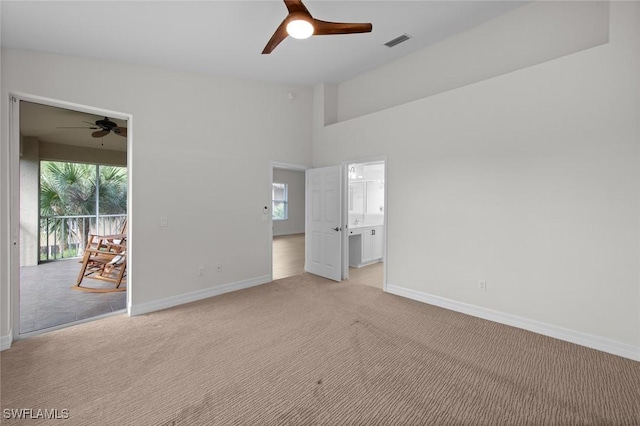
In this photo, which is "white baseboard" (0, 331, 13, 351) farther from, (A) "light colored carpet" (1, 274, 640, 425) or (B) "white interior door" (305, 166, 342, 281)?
(B) "white interior door" (305, 166, 342, 281)

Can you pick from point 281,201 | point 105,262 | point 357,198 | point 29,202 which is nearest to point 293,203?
point 281,201

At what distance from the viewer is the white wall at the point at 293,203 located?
10.7 m

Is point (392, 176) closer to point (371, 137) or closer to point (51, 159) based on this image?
point (371, 137)

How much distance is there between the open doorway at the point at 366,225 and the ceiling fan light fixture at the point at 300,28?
2412 mm

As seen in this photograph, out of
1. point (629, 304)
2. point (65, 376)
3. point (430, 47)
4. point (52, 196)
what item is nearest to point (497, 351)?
point (629, 304)

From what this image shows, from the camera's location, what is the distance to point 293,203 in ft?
36.6

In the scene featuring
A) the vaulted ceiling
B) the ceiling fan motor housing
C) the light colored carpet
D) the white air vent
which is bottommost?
the light colored carpet

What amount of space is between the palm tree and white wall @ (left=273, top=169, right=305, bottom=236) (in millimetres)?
4946

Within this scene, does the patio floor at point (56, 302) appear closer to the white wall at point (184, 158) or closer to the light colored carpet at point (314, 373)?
the light colored carpet at point (314, 373)

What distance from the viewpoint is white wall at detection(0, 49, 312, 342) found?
114 inches

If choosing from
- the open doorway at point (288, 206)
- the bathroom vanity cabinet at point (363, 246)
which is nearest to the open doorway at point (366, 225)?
the bathroom vanity cabinet at point (363, 246)

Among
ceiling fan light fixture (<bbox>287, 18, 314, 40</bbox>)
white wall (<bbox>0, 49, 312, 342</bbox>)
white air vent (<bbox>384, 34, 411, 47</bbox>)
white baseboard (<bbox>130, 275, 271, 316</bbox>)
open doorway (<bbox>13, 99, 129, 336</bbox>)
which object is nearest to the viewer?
ceiling fan light fixture (<bbox>287, 18, 314, 40</bbox>)

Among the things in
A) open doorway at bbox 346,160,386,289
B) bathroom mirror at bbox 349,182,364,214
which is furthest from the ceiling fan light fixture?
bathroom mirror at bbox 349,182,364,214

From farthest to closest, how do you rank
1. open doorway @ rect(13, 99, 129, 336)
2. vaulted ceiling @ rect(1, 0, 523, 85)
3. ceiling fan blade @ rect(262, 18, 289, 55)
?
open doorway @ rect(13, 99, 129, 336), vaulted ceiling @ rect(1, 0, 523, 85), ceiling fan blade @ rect(262, 18, 289, 55)
